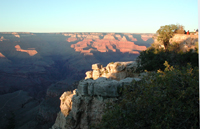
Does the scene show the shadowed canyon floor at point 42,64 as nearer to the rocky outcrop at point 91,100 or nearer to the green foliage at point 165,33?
the rocky outcrop at point 91,100

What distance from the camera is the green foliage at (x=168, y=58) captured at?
1585 cm

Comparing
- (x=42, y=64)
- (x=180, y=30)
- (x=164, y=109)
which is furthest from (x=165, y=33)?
(x=42, y=64)

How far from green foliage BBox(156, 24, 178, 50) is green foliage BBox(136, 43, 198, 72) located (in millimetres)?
1877

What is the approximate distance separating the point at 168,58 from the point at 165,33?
5.54 m

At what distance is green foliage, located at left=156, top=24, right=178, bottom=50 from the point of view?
21.1 m

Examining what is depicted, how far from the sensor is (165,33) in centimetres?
2111

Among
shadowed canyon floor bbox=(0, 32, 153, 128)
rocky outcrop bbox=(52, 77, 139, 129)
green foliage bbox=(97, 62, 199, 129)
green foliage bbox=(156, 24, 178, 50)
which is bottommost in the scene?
shadowed canyon floor bbox=(0, 32, 153, 128)

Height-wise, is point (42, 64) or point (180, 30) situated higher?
point (180, 30)

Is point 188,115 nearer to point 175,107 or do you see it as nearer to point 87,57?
point 175,107

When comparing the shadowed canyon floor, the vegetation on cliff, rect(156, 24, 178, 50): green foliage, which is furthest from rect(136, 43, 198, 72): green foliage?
the shadowed canyon floor

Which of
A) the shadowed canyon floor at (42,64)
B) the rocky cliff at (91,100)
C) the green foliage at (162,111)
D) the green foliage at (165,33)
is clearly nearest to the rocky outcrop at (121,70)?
the green foliage at (165,33)

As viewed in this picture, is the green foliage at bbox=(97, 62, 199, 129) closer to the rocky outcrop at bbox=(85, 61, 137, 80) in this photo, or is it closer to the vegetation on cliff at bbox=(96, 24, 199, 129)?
the vegetation on cliff at bbox=(96, 24, 199, 129)

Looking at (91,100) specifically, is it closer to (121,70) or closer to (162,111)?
(162,111)

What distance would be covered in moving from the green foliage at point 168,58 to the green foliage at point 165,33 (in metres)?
1.88
